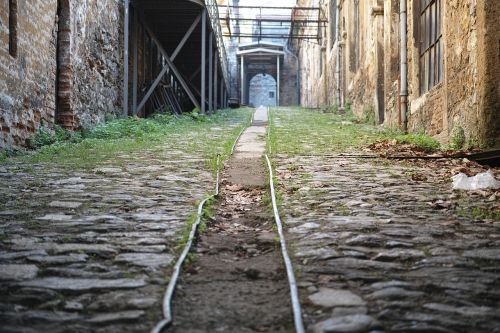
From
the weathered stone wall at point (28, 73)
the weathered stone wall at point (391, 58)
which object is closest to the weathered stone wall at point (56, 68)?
the weathered stone wall at point (28, 73)

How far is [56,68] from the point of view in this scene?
9570 millimetres

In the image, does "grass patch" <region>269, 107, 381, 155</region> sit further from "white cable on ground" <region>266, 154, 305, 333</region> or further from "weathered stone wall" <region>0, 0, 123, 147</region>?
"white cable on ground" <region>266, 154, 305, 333</region>

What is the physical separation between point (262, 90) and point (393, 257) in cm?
5298

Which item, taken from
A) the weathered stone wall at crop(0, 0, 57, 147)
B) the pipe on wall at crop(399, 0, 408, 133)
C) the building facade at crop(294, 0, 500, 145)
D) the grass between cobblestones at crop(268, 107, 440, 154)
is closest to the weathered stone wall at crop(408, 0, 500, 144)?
the building facade at crop(294, 0, 500, 145)

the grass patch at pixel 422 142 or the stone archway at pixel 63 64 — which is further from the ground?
the stone archway at pixel 63 64

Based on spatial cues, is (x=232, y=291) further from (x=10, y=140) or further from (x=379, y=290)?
(x=10, y=140)

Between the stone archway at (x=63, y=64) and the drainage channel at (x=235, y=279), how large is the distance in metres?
6.19

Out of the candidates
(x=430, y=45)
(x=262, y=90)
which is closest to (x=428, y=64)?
(x=430, y=45)

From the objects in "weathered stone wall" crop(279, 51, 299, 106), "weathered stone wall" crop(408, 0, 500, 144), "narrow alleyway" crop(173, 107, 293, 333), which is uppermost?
"weathered stone wall" crop(279, 51, 299, 106)

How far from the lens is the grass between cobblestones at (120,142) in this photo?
7410mm

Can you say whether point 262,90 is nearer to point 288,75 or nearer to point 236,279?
point 288,75

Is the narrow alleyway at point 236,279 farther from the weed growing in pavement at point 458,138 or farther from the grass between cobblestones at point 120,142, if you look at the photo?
the weed growing in pavement at point 458,138

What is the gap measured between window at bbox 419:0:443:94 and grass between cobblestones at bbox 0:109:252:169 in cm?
388

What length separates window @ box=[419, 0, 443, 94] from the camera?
8.79 metres
